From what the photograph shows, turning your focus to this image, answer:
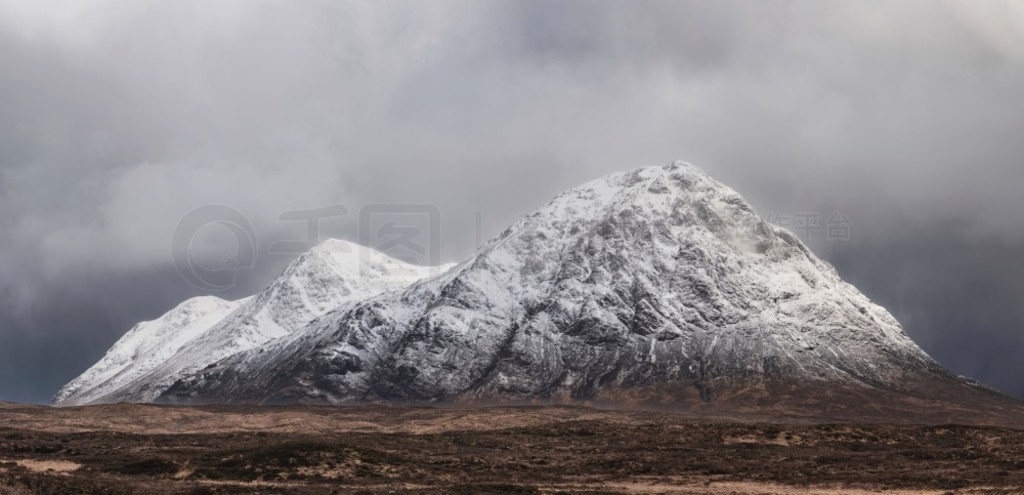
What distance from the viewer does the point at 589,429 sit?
135750 mm

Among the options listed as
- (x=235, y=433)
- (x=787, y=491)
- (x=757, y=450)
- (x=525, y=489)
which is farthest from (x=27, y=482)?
(x=757, y=450)

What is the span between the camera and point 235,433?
136250mm

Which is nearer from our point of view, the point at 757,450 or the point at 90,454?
the point at 90,454

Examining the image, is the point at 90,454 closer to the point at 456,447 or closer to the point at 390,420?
the point at 456,447

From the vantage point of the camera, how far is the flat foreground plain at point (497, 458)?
7950cm

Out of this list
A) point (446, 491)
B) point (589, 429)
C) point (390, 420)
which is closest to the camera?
point (446, 491)

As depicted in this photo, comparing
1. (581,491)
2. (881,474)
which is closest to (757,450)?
(881,474)

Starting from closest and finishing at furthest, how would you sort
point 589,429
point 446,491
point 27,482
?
point 27,482 < point 446,491 < point 589,429

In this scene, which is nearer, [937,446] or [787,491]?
[787,491]

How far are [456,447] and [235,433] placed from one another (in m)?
36.3

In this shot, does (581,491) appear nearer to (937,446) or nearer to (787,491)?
(787,491)

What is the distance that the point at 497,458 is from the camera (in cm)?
10431

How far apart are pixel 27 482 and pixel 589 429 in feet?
264

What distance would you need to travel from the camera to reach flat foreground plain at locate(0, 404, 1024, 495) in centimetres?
7950
